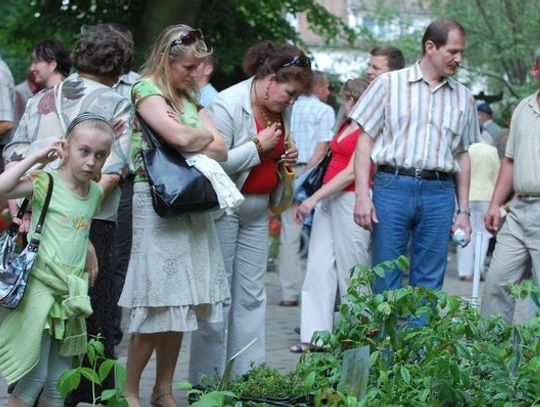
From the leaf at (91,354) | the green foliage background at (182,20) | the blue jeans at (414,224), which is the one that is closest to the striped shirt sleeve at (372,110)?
the blue jeans at (414,224)

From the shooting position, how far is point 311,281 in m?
9.70

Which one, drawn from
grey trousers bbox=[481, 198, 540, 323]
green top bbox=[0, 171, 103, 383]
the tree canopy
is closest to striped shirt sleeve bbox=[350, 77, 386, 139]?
grey trousers bbox=[481, 198, 540, 323]

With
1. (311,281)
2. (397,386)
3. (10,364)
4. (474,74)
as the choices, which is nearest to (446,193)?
(311,281)

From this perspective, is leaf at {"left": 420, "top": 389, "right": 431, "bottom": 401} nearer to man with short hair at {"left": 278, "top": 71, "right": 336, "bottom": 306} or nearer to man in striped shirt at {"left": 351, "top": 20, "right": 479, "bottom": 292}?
man in striped shirt at {"left": 351, "top": 20, "right": 479, "bottom": 292}

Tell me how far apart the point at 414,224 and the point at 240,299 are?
3.61ft

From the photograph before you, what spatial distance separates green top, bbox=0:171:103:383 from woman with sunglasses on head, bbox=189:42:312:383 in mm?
1498

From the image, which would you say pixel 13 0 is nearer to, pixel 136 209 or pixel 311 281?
pixel 311 281

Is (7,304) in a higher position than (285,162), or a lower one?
lower

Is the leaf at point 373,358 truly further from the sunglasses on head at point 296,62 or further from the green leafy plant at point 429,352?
the sunglasses on head at point 296,62

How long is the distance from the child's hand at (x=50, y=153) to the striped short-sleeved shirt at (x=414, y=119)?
2.56 meters

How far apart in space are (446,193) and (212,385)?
2343mm

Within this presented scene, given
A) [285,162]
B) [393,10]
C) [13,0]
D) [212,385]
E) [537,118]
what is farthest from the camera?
[393,10]

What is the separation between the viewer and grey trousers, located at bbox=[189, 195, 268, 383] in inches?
294

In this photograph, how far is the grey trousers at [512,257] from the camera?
8.10 m
